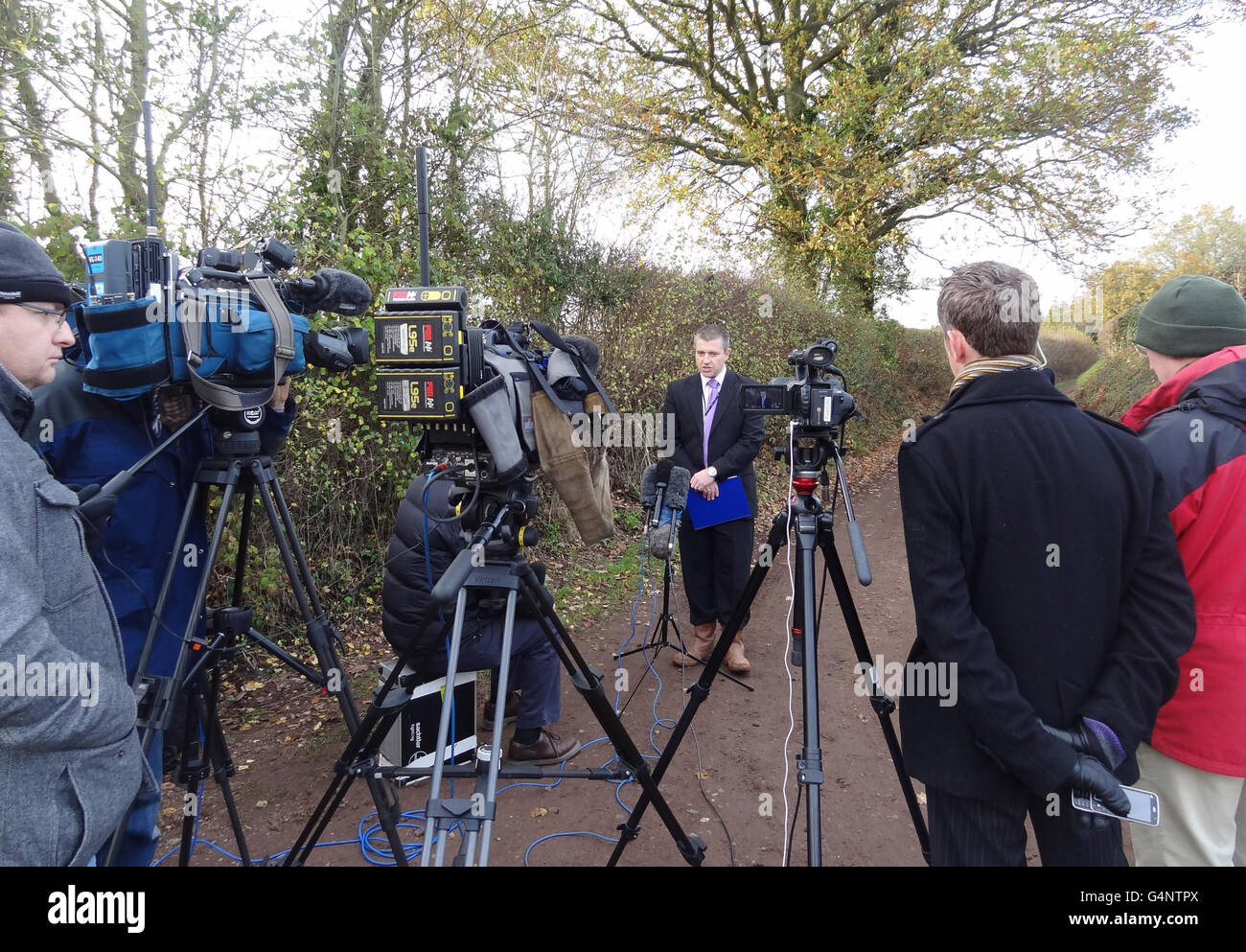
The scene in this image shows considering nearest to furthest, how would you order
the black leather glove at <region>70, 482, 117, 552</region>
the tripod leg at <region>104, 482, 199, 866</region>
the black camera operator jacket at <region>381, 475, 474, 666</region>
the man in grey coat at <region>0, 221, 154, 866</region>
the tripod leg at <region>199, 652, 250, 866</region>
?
the man in grey coat at <region>0, 221, 154, 866</region> < the black leather glove at <region>70, 482, 117, 552</region> < the tripod leg at <region>104, 482, 199, 866</region> < the tripod leg at <region>199, 652, 250, 866</region> < the black camera operator jacket at <region>381, 475, 474, 666</region>

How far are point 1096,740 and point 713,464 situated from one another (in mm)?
3068

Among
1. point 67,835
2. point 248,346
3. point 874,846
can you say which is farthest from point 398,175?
point 874,846

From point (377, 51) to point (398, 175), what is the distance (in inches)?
39.9

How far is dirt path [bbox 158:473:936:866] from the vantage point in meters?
2.88

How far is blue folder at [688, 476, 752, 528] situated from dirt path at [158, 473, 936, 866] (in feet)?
3.49

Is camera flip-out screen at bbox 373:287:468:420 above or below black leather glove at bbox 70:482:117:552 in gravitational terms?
above

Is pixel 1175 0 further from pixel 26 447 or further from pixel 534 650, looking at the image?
pixel 26 447

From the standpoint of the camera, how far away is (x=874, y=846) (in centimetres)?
292

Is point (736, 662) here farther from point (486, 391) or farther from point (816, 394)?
point (486, 391)

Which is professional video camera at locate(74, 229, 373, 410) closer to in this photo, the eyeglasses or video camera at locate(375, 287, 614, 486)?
the eyeglasses

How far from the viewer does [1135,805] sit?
151 centimetres

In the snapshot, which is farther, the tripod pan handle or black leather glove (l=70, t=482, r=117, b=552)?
the tripod pan handle

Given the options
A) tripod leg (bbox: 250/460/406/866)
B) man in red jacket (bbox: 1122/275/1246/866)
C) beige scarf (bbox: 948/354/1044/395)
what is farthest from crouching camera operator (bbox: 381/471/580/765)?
man in red jacket (bbox: 1122/275/1246/866)

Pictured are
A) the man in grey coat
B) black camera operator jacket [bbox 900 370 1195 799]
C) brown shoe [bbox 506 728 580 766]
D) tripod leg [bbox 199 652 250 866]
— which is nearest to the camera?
→ the man in grey coat
